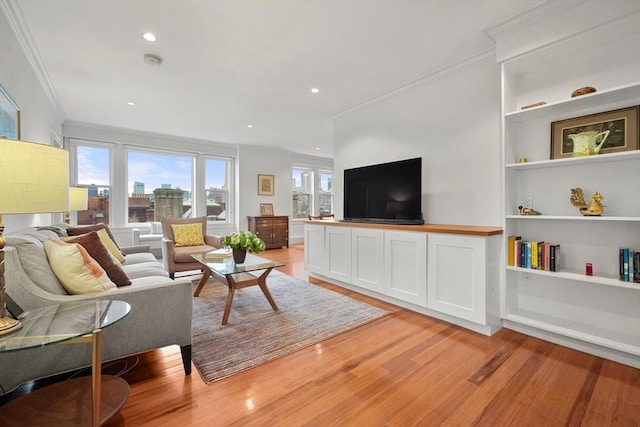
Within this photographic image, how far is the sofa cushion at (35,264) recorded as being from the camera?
4.83 feet

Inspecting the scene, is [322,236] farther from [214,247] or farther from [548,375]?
[548,375]

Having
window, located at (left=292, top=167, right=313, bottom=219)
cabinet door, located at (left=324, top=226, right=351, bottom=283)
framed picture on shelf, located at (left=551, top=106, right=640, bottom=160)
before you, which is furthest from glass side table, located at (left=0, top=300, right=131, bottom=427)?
window, located at (left=292, top=167, right=313, bottom=219)

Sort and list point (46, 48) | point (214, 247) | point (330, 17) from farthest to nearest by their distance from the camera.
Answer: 1. point (214, 247)
2. point (46, 48)
3. point (330, 17)

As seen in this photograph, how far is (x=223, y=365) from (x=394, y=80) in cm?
329

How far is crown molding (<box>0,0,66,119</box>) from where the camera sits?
2088 mm

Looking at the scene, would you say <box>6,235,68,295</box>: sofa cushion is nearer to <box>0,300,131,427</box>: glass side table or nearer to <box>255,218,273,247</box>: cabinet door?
<box>0,300,131,427</box>: glass side table

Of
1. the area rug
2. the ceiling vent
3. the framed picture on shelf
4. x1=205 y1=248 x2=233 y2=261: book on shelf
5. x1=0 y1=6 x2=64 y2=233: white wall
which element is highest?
the ceiling vent

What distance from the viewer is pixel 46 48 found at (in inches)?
105

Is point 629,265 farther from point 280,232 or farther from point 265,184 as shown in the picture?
point 265,184

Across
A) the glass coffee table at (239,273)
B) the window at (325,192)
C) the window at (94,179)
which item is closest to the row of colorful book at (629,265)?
the glass coffee table at (239,273)

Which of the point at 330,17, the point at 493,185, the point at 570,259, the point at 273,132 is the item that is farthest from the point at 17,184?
the point at 273,132

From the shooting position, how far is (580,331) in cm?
215

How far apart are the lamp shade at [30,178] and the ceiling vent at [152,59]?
1.98 meters

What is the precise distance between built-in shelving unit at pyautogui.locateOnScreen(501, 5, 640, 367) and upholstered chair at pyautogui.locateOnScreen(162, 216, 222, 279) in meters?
3.65
